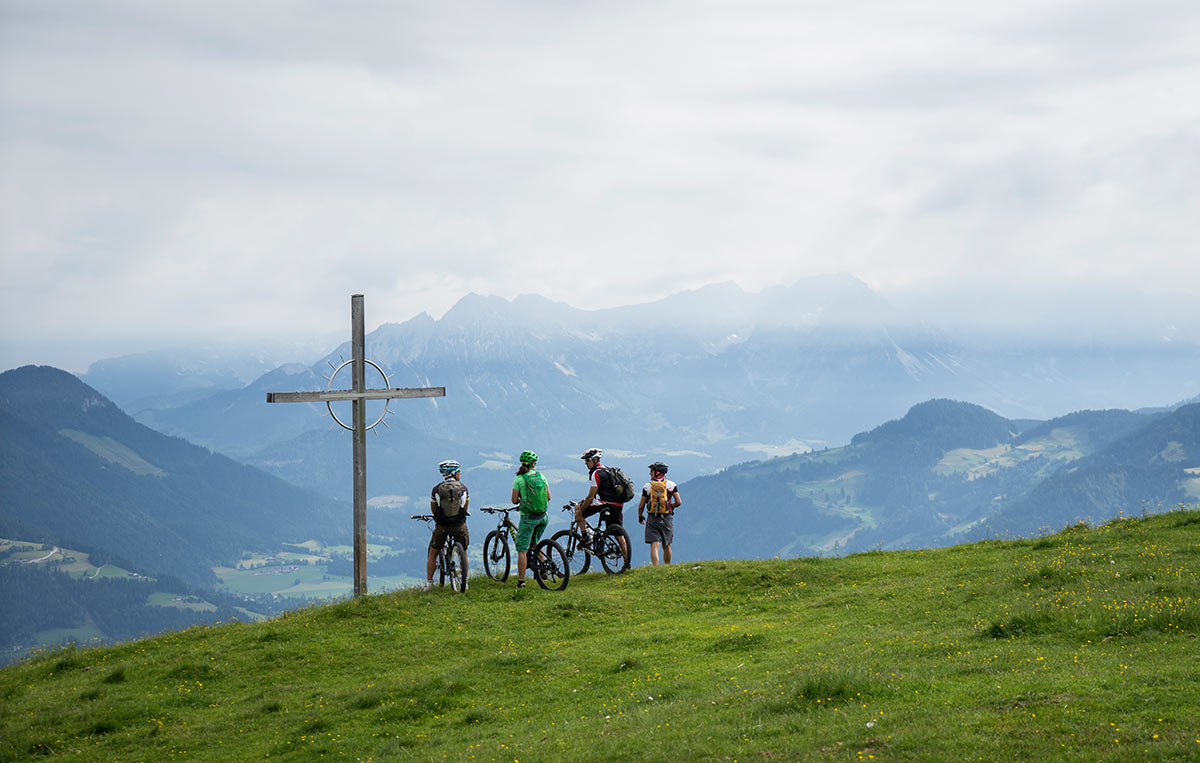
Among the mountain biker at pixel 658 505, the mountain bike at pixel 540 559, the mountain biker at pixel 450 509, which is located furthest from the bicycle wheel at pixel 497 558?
the mountain biker at pixel 658 505

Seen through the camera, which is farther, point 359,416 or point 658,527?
point 658,527

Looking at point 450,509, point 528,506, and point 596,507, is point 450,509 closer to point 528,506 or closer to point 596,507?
point 528,506

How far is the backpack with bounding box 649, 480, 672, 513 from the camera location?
2502cm

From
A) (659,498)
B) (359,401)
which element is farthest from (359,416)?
(659,498)

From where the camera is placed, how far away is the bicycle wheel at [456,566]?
22219 millimetres

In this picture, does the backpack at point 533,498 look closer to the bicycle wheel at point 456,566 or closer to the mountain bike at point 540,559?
the mountain bike at point 540,559

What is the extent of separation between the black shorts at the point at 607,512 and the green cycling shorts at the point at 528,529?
1.75 metres

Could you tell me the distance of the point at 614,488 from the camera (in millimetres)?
24281

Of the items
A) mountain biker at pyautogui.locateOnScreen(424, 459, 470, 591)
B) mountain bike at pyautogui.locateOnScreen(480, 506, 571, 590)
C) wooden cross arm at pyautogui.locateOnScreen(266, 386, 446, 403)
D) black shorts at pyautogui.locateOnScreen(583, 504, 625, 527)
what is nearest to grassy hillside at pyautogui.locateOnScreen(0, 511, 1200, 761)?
mountain bike at pyautogui.locateOnScreen(480, 506, 571, 590)

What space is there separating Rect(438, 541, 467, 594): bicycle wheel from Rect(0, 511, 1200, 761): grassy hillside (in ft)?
1.74

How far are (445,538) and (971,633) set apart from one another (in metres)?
12.3

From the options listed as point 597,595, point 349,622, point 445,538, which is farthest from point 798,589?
point 349,622

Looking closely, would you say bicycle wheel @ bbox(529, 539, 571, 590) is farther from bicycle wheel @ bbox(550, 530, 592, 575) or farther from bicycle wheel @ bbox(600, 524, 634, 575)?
bicycle wheel @ bbox(600, 524, 634, 575)

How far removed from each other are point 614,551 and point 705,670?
963cm
